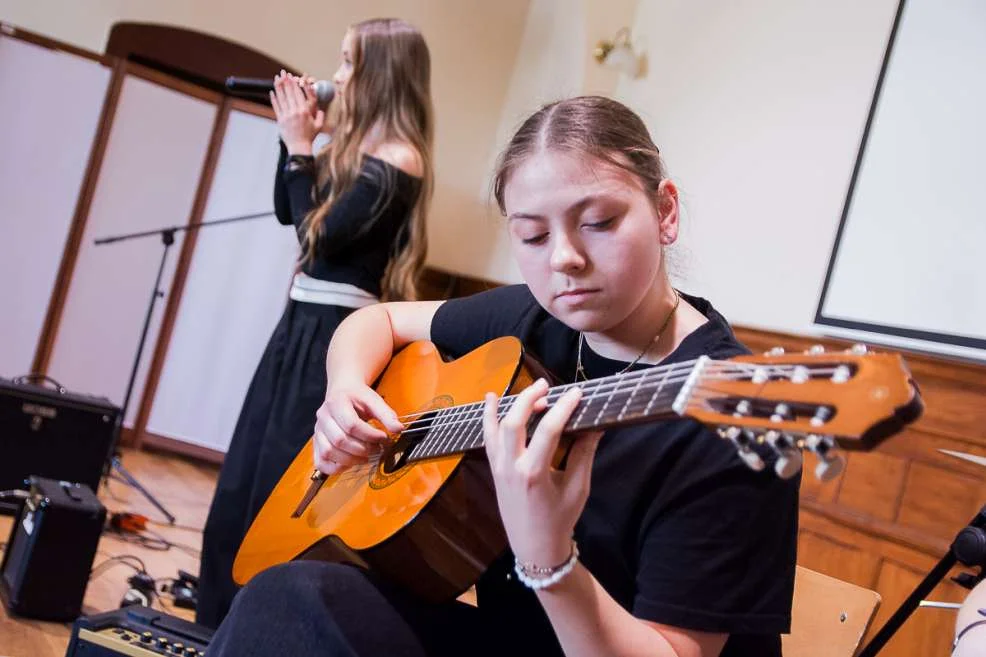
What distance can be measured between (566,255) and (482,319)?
1.43 feet

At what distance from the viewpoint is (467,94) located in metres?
4.79

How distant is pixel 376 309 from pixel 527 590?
660 mm

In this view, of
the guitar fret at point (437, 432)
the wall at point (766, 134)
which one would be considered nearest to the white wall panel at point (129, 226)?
the wall at point (766, 134)

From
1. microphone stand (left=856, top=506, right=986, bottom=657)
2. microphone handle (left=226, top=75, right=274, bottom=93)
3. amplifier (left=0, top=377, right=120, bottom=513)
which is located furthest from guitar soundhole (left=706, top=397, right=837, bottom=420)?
amplifier (left=0, top=377, right=120, bottom=513)

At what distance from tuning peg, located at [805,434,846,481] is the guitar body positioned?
0.42 meters

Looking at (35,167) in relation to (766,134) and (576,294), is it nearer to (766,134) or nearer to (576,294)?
(766,134)

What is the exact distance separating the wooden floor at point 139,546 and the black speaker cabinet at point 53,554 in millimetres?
26

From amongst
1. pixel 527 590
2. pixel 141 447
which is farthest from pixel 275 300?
pixel 527 590

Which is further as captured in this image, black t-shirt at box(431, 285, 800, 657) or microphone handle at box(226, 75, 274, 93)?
microphone handle at box(226, 75, 274, 93)

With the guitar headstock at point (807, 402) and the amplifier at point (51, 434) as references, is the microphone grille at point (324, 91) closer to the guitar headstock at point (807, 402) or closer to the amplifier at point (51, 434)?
the amplifier at point (51, 434)

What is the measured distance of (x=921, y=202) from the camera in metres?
2.74

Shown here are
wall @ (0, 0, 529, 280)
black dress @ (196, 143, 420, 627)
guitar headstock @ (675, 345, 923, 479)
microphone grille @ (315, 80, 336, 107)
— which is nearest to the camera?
guitar headstock @ (675, 345, 923, 479)

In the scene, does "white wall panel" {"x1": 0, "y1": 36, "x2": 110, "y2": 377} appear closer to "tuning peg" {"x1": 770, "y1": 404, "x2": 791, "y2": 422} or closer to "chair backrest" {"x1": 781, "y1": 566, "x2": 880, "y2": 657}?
"chair backrest" {"x1": 781, "y1": 566, "x2": 880, "y2": 657}

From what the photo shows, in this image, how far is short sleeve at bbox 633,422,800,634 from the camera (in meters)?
0.85
